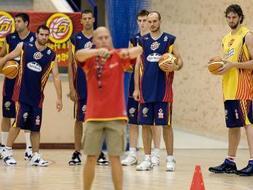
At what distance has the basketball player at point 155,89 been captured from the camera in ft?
30.6

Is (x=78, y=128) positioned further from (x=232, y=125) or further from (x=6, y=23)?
(x=6, y=23)

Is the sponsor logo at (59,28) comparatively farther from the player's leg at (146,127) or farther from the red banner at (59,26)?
the player's leg at (146,127)

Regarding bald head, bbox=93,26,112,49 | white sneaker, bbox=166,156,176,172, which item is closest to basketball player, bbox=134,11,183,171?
white sneaker, bbox=166,156,176,172

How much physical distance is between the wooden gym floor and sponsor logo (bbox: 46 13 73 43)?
91.3 inches

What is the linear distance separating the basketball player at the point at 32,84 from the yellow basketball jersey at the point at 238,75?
2333mm

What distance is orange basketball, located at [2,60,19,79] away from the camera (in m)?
9.89

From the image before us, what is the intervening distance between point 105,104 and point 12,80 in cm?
407

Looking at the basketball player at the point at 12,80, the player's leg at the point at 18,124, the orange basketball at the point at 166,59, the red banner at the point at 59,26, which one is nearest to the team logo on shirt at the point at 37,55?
the basketball player at the point at 12,80

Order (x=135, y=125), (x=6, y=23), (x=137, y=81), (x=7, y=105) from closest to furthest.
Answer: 1. (x=137, y=81)
2. (x=135, y=125)
3. (x=7, y=105)
4. (x=6, y=23)

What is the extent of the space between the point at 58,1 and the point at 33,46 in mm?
3421

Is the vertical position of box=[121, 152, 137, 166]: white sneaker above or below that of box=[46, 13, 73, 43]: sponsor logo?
below

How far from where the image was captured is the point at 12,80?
1054 cm

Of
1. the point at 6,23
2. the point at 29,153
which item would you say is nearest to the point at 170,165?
the point at 29,153

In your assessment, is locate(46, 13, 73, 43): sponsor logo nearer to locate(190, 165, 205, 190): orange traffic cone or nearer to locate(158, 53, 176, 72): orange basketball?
locate(158, 53, 176, 72): orange basketball
